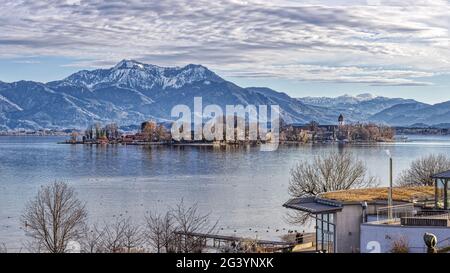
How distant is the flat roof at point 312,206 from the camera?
1532cm

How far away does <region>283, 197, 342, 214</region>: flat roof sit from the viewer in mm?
15320

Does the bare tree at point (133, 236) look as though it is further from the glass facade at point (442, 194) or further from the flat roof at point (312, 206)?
the glass facade at point (442, 194)

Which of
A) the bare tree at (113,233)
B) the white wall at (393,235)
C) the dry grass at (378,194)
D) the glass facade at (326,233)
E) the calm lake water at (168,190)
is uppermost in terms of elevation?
the dry grass at (378,194)

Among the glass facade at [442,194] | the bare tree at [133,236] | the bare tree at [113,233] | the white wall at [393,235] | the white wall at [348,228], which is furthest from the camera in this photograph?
the bare tree at [113,233]

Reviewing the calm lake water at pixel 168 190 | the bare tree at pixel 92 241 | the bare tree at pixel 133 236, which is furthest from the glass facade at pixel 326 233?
the calm lake water at pixel 168 190

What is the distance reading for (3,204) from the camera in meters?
33.1

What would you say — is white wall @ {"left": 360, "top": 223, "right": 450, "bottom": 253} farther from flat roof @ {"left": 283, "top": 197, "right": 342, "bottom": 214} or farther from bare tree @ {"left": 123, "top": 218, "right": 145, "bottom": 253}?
bare tree @ {"left": 123, "top": 218, "right": 145, "bottom": 253}

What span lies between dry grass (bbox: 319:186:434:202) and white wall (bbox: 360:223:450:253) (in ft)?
8.69

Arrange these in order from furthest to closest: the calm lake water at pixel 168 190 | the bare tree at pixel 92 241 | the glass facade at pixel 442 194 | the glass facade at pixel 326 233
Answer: the calm lake water at pixel 168 190 → the bare tree at pixel 92 241 → the glass facade at pixel 326 233 → the glass facade at pixel 442 194

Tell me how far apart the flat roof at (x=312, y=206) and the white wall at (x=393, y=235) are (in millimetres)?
2173

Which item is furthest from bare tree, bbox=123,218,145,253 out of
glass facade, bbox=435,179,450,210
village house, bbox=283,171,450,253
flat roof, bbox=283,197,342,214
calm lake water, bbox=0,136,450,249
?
glass facade, bbox=435,179,450,210
